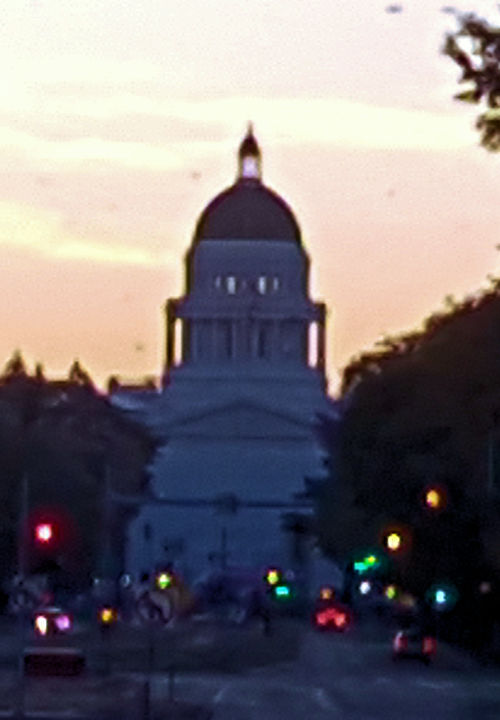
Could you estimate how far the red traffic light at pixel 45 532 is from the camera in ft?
139

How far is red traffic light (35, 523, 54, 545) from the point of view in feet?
139

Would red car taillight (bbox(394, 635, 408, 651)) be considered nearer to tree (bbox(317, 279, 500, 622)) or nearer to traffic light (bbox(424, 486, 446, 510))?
tree (bbox(317, 279, 500, 622))

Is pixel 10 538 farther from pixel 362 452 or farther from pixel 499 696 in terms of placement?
pixel 499 696

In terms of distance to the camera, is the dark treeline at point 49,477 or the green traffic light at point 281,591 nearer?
the dark treeline at point 49,477

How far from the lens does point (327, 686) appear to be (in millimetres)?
71125

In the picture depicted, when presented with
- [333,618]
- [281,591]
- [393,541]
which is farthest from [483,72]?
[333,618]

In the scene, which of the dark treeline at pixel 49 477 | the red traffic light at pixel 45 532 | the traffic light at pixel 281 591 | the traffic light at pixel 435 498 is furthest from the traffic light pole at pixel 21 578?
the traffic light at pixel 281 591

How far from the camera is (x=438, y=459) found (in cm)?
9538

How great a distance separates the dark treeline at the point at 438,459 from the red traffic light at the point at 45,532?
42.6 ft

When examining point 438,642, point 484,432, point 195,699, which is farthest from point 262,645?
point 195,699

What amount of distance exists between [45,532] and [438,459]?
53631 mm

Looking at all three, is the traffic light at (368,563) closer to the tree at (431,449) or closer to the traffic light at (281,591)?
the tree at (431,449)

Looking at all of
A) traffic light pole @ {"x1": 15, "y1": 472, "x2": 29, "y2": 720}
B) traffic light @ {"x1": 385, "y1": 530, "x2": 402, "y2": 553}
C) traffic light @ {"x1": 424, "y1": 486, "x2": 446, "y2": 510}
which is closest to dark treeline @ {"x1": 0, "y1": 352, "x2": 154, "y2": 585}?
traffic light @ {"x1": 385, "y1": 530, "x2": 402, "y2": 553}

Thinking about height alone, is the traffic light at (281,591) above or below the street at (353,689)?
above
